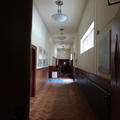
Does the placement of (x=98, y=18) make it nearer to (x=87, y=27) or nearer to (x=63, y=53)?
(x=87, y=27)

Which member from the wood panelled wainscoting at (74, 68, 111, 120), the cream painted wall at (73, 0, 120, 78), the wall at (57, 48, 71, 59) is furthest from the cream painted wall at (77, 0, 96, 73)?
the wall at (57, 48, 71, 59)

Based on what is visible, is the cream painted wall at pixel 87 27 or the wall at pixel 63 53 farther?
the wall at pixel 63 53

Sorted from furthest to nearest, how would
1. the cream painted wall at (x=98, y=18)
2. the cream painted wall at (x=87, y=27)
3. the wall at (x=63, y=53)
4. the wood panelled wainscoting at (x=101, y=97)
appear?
1. the wall at (x=63, y=53)
2. the cream painted wall at (x=87, y=27)
3. the cream painted wall at (x=98, y=18)
4. the wood panelled wainscoting at (x=101, y=97)

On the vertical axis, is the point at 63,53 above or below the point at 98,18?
above

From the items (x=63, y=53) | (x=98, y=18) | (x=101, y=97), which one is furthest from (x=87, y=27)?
(x=63, y=53)

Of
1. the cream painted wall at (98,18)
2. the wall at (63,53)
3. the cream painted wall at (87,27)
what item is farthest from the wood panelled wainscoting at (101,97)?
the wall at (63,53)

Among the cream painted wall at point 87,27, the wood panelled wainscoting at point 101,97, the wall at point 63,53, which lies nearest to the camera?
the wood panelled wainscoting at point 101,97

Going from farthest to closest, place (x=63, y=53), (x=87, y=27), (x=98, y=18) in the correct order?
(x=63, y=53) → (x=87, y=27) → (x=98, y=18)

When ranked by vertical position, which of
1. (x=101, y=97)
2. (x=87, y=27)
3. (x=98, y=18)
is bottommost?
(x=101, y=97)

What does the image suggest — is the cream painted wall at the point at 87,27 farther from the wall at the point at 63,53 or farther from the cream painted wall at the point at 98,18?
the wall at the point at 63,53

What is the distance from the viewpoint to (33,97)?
4438mm

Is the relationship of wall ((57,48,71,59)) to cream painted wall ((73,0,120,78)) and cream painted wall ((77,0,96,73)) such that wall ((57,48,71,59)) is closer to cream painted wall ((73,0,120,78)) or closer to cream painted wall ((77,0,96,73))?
cream painted wall ((77,0,96,73))
